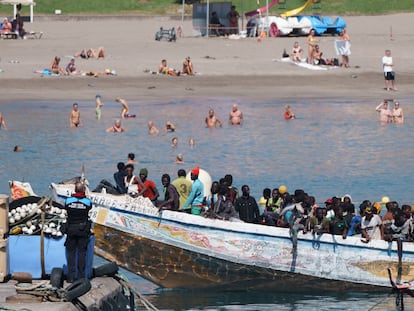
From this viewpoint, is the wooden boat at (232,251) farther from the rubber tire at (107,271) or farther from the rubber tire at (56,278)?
the rubber tire at (56,278)

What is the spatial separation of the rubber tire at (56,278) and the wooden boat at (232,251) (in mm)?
4094

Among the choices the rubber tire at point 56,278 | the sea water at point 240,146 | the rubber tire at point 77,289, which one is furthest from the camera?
the sea water at point 240,146

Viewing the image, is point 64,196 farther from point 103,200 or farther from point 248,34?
point 248,34

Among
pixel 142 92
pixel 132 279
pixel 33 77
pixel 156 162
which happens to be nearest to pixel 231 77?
pixel 142 92

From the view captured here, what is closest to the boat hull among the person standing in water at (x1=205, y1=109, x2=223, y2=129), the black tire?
the black tire

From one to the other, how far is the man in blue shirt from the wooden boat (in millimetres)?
3863

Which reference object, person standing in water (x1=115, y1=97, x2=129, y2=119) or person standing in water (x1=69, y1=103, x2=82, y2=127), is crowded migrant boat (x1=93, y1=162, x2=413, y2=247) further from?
person standing in water (x1=115, y1=97, x2=129, y2=119)

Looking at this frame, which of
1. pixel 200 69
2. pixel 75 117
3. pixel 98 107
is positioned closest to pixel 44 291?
pixel 75 117

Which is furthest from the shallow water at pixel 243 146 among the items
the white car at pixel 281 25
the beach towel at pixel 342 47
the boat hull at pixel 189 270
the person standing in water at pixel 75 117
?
the white car at pixel 281 25

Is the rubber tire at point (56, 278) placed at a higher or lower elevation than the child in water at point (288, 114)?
lower

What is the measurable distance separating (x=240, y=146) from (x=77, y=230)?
2209cm

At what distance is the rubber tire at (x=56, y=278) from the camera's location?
49.1 ft

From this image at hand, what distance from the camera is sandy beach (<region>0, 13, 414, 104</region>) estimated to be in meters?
43.3

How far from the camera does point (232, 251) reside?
19.3 m
